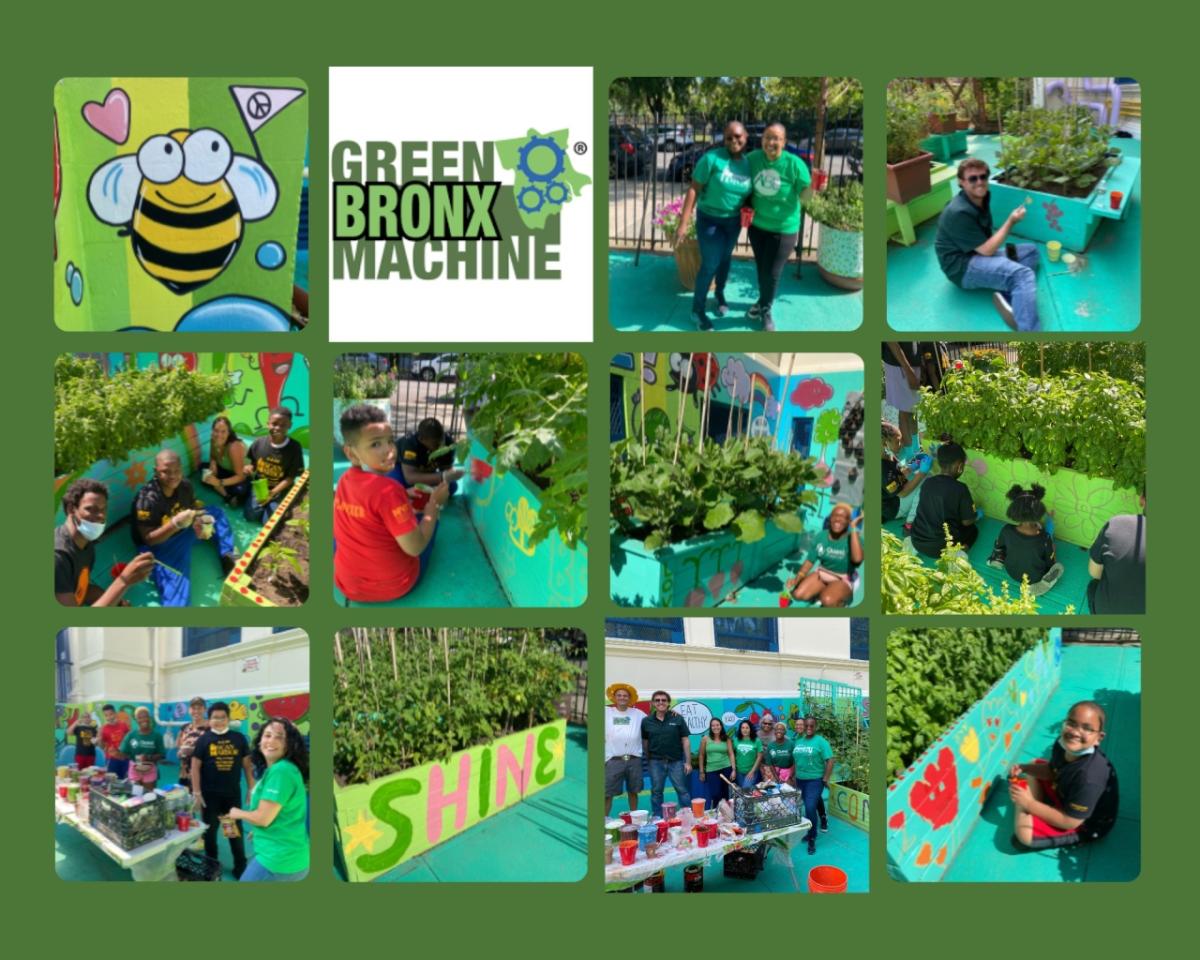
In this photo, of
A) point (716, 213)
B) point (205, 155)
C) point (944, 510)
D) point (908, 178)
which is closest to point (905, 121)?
point (908, 178)

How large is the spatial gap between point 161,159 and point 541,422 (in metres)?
1.84

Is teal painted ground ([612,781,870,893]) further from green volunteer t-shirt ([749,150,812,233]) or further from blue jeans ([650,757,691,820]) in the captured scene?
green volunteer t-shirt ([749,150,812,233])

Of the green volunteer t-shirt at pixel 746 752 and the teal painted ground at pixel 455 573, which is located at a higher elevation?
the teal painted ground at pixel 455 573

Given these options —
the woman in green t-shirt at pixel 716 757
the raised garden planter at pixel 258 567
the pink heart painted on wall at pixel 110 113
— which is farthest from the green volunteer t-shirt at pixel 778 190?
the pink heart painted on wall at pixel 110 113

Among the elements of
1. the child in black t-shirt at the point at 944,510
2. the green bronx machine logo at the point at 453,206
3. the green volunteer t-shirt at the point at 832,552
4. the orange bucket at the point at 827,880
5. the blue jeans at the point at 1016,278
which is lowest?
the orange bucket at the point at 827,880

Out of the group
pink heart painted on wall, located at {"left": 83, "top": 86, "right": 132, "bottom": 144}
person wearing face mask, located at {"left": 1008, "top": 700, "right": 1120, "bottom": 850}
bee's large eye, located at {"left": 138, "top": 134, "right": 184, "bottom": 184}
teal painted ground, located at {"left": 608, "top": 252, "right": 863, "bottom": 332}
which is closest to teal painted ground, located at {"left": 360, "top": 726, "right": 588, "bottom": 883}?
person wearing face mask, located at {"left": 1008, "top": 700, "right": 1120, "bottom": 850}

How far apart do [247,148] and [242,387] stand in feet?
3.12

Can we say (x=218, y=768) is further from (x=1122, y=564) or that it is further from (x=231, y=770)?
(x=1122, y=564)

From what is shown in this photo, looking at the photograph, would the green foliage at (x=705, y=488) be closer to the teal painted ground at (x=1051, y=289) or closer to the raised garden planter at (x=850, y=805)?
the teal painted ground at (x=1051, y=289)

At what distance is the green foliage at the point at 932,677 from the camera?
18.4ft

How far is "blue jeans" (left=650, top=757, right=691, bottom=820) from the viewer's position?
5.65 meters

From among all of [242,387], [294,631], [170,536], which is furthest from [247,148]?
[294,631]

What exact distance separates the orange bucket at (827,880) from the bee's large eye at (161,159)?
3.77 metres

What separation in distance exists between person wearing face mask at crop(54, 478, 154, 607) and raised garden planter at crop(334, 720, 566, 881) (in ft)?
3.94
